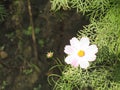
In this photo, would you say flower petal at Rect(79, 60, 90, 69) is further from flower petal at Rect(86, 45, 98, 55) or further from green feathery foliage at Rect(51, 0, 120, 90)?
green feathery foliage at Rect(51, 0, 120, 90)

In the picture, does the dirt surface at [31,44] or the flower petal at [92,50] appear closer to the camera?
the flower petal at [92,50]

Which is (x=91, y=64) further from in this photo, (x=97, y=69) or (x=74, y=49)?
(x=74, y=49)

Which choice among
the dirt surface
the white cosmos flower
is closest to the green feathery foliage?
the white cosmos flower

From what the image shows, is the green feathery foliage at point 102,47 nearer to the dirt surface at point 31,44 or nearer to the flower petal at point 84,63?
the flower petal at point 84,63

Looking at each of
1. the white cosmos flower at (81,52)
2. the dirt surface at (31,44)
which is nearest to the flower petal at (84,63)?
the white cosmos flower at (81,52)

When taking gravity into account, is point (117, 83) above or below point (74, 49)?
below

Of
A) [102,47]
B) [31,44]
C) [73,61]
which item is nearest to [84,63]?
[73,61]

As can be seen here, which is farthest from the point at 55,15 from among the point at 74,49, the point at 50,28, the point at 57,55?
the point at 74,49

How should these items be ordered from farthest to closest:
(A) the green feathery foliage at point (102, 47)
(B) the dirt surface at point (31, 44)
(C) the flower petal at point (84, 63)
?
(B) the dirt surface at point (31, 44), (A) the green feathery foliage at point (102, 47), (C) the flower petal at point (84, 63)
